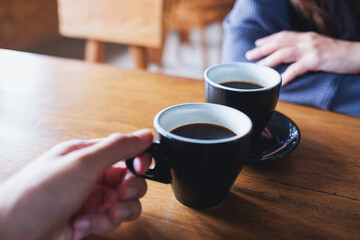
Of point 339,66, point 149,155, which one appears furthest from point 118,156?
point 339,66

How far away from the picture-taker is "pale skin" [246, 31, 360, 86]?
2.21ft

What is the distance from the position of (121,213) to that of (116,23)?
45.6 inches

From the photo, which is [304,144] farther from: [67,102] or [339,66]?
[67,102]

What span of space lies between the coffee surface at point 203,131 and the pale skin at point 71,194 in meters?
0.05

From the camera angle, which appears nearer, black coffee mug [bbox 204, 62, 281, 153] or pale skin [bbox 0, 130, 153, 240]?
pale skin [bbox 0, 130, 153, 240]

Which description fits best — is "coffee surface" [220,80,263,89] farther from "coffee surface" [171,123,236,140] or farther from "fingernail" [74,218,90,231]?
"fingernail" [74,218,90,231]

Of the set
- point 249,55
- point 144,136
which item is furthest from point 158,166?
point 249,55

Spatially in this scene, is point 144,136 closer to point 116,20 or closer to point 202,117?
point 202,117

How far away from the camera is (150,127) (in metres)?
0.57

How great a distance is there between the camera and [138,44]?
1.35m

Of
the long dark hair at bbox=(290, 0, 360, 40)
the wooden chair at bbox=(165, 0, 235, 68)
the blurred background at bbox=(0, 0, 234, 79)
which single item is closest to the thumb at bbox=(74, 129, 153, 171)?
the long dark hair at bbox=(290, 0, 360, 40)

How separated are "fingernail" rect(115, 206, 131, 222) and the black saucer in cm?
18

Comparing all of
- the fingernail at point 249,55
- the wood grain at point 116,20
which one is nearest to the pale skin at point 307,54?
the fingernail at point 249,55

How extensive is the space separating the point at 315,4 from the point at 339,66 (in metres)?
0.21
